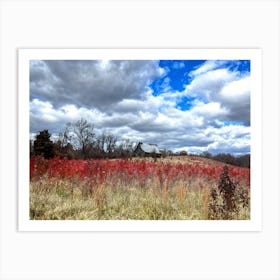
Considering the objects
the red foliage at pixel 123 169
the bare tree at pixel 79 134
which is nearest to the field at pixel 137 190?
the red foliage at pixel 123 169

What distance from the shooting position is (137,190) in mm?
4004

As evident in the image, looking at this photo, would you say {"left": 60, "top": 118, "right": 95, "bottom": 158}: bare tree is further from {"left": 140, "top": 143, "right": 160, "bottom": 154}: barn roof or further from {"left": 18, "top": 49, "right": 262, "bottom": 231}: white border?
{"left": 140, "top": 143, "right": 160, "bottom": 154}: barn roof

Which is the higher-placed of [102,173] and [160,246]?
[102,173]

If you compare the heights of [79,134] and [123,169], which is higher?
[79,134]
